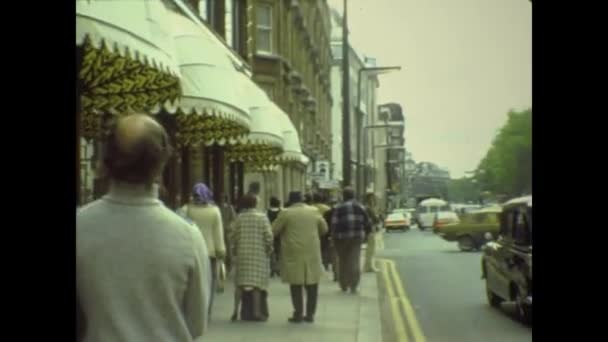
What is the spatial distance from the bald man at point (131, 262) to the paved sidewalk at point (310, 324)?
625 cm

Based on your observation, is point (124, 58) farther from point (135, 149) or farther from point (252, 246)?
point (135, 149)

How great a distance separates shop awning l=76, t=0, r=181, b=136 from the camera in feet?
19.4

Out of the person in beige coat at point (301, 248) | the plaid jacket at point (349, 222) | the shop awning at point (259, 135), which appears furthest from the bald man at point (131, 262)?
the shop awning at point (259, 135)

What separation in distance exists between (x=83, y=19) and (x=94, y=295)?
10.1 ft

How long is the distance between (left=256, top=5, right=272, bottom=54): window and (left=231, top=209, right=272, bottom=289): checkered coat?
53.7ft

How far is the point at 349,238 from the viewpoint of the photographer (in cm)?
1384

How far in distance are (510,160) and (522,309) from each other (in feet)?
16.4

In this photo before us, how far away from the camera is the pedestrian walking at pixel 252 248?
9969mm

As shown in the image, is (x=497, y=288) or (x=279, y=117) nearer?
(x=497, y=288)

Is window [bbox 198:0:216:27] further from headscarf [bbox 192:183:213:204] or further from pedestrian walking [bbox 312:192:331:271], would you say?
headscarf [bbox 192:183:213:204]

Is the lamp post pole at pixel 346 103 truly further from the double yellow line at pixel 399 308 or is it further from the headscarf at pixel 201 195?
the headscarf at pixel 201 195
